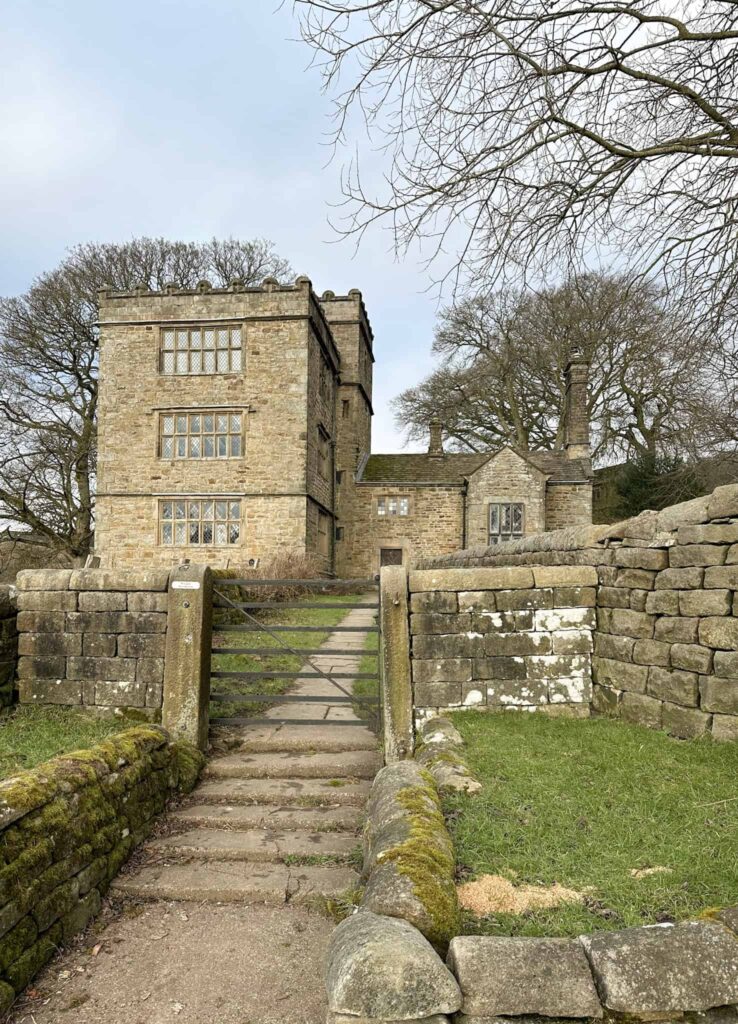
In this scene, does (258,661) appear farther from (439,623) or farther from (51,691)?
(439,623)

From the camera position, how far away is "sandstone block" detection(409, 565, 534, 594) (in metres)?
6.16

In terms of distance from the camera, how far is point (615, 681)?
231 inches

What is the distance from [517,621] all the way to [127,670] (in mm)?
3979

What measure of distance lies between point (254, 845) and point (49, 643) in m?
3.21

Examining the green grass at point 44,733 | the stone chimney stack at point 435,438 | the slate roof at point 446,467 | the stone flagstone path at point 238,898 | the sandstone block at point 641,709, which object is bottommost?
the stone flagstone path at point 238,898

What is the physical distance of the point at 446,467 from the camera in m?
28.1

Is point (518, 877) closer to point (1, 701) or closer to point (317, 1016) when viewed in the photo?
point (317, 1016)

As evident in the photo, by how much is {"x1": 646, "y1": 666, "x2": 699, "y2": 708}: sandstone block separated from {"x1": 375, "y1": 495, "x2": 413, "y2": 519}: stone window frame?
854 inches

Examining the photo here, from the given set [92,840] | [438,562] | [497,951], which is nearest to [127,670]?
[92,840]

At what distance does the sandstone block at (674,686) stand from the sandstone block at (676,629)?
0.27 metres

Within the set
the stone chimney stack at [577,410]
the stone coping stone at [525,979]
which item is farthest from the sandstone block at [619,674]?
the stone chimney stack at [577,410]

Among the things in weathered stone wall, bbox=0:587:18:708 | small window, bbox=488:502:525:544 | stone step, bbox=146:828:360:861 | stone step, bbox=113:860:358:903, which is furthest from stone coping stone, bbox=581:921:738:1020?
small window, bbox=488:502:525:544

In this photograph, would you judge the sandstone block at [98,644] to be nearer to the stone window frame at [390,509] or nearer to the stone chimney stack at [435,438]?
the stone window frame at [390,509]

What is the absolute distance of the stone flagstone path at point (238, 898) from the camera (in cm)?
324
